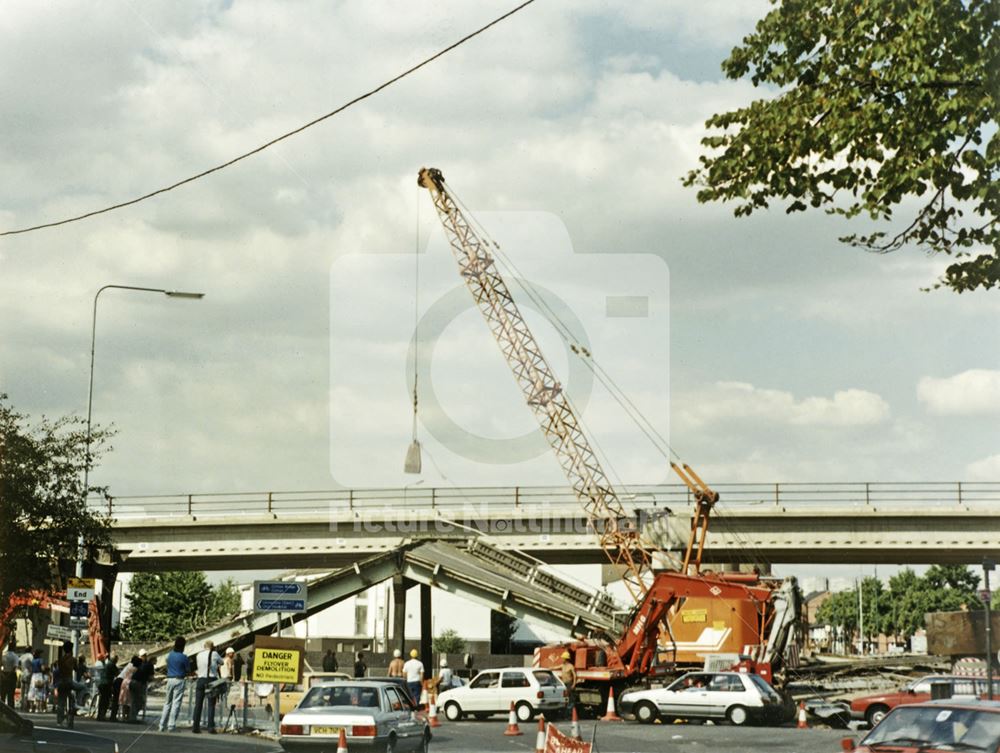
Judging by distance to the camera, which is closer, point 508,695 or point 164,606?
point 508,695

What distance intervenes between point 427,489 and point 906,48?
43161 millimetres

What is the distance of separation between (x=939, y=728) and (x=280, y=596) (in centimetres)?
1432

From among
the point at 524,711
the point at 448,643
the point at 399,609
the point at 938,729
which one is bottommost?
the point at 448,643

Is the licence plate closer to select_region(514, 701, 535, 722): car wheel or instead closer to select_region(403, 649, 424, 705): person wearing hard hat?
select_region(403, 649, 424, 705): person wearing hard hat

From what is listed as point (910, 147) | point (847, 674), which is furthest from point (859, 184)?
point (847, 674)

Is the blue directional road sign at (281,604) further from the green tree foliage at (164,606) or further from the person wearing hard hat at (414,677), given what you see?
the green tree foliage at (164,606)

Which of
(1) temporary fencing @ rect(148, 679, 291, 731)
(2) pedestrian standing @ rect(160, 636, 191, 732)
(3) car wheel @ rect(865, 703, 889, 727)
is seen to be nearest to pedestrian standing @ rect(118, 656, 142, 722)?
(1) temporary fencing @ rect(148, 679, 291, 731)

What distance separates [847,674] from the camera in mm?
45219

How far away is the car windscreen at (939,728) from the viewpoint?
1282 centimetres

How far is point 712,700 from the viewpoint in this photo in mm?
32219

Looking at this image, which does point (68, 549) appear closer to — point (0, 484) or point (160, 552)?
point (0, 484)

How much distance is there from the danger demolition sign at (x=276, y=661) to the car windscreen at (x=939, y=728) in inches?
518

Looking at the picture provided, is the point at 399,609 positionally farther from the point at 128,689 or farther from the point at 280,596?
the point at 280,596

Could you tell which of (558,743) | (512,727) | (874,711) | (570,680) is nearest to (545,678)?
(570,680)
